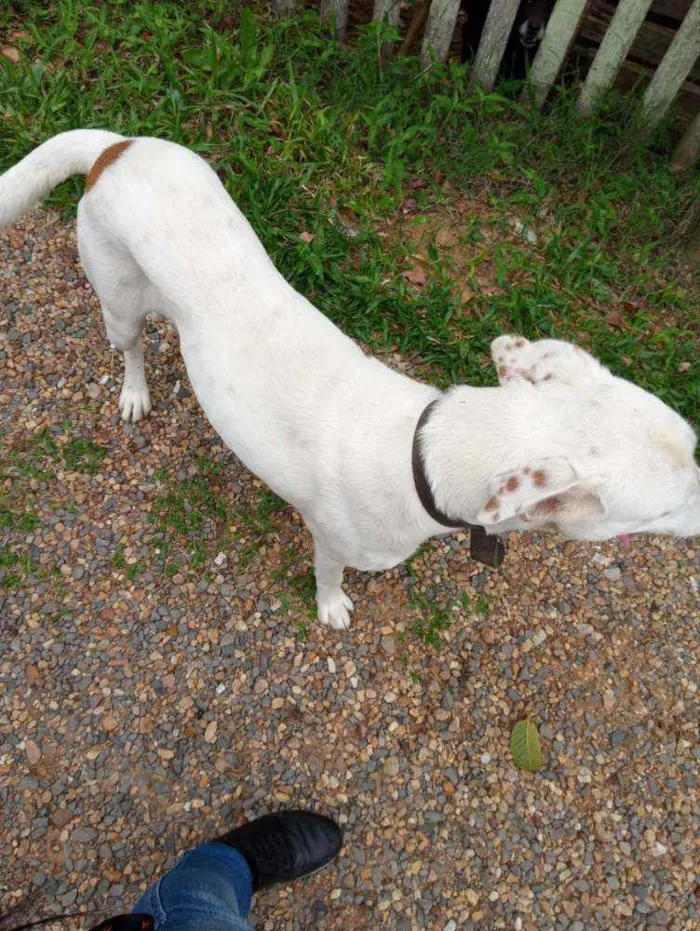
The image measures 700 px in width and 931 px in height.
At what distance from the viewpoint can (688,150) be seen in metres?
4.40

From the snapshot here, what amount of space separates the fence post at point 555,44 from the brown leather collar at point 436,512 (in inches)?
128

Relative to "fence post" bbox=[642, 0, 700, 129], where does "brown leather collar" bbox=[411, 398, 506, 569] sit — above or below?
below

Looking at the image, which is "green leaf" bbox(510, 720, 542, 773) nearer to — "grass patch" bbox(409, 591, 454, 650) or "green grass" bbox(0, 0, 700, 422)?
"grass patch" bbox(409, 591, 454, 650)

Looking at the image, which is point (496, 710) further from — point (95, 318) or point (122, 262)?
point (95, 318)

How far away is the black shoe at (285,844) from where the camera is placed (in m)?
2.75

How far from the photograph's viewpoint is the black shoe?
275 cm

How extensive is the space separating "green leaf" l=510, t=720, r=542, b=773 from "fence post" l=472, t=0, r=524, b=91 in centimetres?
421

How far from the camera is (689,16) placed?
154 inches

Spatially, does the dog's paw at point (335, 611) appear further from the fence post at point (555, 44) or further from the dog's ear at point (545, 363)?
the fence post at point (555, 44)

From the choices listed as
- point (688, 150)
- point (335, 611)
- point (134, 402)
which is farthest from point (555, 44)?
point (335, 611)

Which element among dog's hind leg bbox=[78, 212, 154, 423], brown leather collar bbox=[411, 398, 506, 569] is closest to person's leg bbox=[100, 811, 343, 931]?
brown leather collar bbox=[411, 398, 506, 569]

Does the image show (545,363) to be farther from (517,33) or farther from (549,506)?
(517,33)

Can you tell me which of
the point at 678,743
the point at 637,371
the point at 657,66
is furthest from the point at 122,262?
the point at 657,66

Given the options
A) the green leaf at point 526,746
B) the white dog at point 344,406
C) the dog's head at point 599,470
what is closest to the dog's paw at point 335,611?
the white dog at point 344,406
